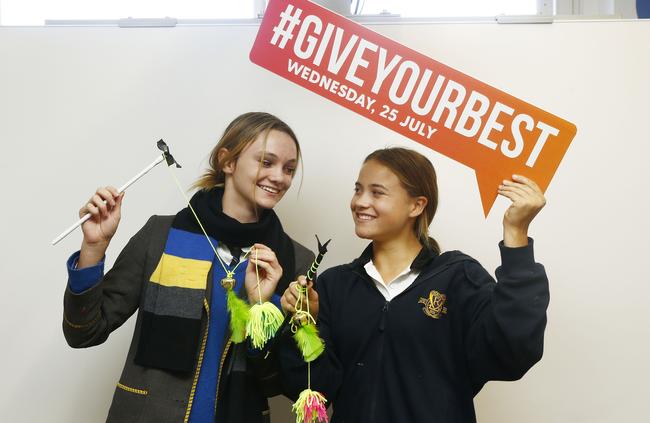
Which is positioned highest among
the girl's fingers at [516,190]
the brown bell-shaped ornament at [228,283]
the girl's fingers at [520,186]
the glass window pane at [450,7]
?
the glass window pane at [450,7]

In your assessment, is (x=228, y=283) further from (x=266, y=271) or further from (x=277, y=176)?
(x=277, y=176)

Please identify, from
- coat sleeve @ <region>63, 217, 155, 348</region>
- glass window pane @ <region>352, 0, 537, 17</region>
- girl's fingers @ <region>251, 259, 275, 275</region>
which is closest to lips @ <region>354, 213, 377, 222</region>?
girl's fingers @ <region>251, 259, 275, 275</region>

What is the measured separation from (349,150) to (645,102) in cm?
84

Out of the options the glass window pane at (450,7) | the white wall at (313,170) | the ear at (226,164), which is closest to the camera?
the ear at (226,164)

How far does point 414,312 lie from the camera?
1.25 meters

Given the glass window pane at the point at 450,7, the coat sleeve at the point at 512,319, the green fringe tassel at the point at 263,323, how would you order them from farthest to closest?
the glass window pane at the point at 450,7, the green fringe tassel at the point at 263,323, the coat sleeve at the point at 512,319

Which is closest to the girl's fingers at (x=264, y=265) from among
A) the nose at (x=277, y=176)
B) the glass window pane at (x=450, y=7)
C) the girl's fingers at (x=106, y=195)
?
the nose at (x=277, y=176)

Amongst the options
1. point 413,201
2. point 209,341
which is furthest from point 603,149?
point 209,341

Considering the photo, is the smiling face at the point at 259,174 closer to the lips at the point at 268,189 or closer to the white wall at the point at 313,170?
the lips at the point at 268,189

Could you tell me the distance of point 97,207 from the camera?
3.94ft

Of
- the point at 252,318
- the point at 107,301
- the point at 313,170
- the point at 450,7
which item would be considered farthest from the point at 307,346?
the point at 450,7

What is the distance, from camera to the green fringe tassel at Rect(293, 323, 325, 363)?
1182 mm

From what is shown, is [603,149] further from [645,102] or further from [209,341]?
[209,341]

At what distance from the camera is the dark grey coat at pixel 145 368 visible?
3.97 feet
